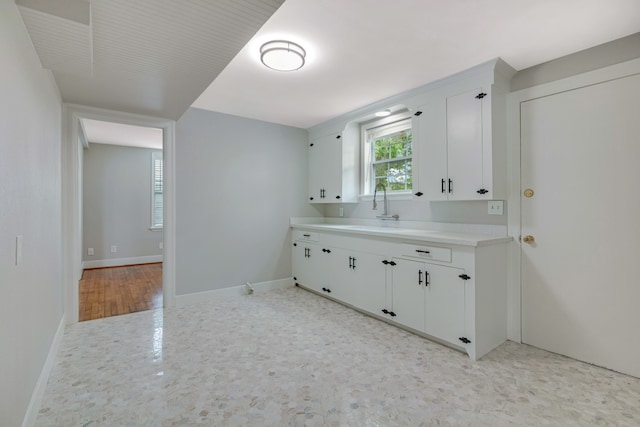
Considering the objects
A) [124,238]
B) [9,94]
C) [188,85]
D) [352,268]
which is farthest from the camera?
[124,238]

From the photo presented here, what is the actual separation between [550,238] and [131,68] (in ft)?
11.2

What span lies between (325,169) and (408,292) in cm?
219

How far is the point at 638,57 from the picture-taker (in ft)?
6.95

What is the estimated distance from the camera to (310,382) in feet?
6.64

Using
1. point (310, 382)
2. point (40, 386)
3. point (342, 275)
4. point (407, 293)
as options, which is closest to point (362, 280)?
point (342, 275)

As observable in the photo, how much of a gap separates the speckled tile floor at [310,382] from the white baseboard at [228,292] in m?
0.67

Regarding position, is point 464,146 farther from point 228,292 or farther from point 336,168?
point 228,292

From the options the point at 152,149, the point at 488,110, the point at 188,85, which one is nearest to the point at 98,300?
the point at 188,85

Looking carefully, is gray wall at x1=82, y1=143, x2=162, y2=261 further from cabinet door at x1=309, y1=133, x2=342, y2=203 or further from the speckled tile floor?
cabinet door at x1=309, y1=133, x2=342, y2=203

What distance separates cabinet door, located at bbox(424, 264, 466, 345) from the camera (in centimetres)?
244

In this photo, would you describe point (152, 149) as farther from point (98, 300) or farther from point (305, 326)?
point (305, 326)

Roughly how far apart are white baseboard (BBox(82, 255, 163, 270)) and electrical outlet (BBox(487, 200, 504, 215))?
635 centimetres

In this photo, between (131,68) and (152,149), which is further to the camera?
(152,149)

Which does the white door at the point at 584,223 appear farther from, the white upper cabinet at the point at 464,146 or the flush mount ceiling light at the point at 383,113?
the flush mount ceiling light at the point at 383,113
